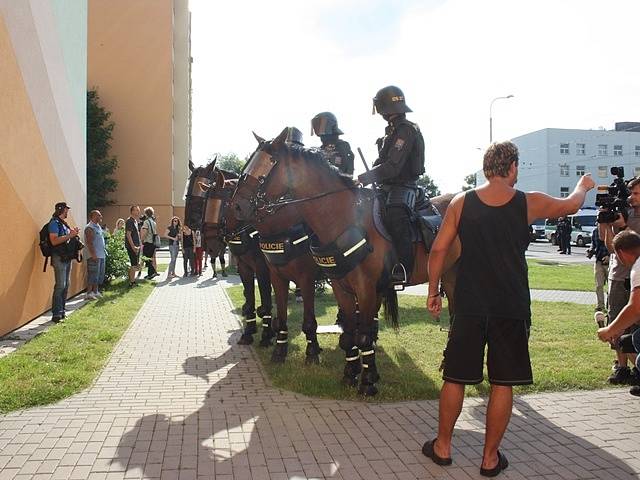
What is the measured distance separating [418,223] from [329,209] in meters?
1.02

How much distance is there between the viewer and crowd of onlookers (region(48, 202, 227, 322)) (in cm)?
983

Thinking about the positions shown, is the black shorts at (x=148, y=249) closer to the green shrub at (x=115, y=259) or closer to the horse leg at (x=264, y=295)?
the green shrub at (x=115, y=259)

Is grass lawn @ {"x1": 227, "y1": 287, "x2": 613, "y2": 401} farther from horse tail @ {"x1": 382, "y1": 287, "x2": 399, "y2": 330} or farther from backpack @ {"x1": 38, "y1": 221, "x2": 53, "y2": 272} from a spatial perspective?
backpack @ {"x1": 38, "y1": 221, "x2": 53, "y2": 272}

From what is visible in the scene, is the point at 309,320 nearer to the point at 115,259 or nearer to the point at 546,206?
the point at 546,206

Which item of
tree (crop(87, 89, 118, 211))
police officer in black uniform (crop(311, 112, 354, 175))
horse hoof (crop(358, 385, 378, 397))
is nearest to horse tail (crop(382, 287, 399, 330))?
horse hoof (crop(358, 385, 378, 397))

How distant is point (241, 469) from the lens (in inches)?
158

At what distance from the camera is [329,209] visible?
5707 millimetres

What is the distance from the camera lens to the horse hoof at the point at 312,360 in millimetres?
6996

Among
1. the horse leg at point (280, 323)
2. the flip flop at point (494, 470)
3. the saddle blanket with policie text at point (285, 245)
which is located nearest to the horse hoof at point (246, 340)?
the horse leg at point (280, 323)

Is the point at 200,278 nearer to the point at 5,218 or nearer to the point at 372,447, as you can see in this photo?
the point at 5,218

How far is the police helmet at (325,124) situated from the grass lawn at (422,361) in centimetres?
297

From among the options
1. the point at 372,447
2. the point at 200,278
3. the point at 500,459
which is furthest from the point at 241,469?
the point at 200,278

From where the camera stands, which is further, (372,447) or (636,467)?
(372,447)

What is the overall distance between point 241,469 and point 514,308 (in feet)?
7.22
